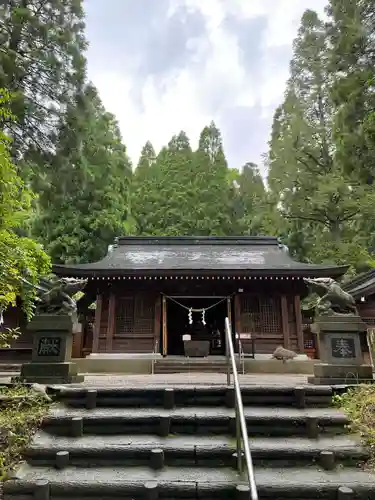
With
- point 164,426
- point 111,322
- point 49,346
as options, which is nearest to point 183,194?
point 111,322

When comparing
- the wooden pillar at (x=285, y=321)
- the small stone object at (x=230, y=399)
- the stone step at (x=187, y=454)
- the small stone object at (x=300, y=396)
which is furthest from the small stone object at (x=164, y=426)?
the wooden pillar at (x=285, y=321)

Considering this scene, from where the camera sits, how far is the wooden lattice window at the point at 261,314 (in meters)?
13.4

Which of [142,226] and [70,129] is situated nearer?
[70,129]

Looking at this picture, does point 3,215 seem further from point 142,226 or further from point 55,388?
point 142,226

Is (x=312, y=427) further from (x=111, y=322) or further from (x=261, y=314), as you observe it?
(x=111, y=322)

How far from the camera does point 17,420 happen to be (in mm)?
4098

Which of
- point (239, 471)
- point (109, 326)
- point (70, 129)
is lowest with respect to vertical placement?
point (239, 471)

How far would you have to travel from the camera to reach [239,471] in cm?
350

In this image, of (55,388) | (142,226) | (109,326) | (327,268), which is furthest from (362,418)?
(142,226)

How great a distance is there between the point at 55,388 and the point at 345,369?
451 cm

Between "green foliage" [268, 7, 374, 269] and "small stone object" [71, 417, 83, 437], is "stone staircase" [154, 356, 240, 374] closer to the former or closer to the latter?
"small stone object" [71, 417, 83, 437]

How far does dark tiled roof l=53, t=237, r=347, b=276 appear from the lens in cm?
1252

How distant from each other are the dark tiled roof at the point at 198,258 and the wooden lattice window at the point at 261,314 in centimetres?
133

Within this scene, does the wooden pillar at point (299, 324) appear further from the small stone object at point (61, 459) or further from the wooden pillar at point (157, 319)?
the small stone object at point (61, 459)
